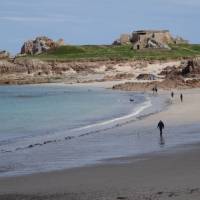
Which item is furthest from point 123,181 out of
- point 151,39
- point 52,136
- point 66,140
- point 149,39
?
point 149,39

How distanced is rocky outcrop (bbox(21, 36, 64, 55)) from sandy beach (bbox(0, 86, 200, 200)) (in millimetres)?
109415

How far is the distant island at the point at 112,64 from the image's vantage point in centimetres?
7325

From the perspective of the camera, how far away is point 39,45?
126562 mm

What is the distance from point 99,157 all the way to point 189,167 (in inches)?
149

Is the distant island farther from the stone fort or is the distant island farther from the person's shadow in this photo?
the person's shadow

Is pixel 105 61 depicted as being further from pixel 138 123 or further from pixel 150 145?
pixel 150 145

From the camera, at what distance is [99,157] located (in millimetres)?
17297

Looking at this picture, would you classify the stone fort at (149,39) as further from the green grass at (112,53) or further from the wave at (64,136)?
the wave at (64,136)

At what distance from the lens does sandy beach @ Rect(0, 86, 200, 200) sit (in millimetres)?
11289

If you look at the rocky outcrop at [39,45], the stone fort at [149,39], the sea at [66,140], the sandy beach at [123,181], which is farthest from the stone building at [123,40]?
the sandy beach at [123,181]

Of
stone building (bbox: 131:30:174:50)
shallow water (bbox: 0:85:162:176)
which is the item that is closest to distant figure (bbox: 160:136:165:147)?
shallow water (bbox: 0:85:162:176)

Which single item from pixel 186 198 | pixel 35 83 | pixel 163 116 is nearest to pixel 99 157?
pixel 186 198

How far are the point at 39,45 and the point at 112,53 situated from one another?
2204 centimetres

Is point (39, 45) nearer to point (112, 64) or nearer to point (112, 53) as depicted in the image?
point (112, 53)
